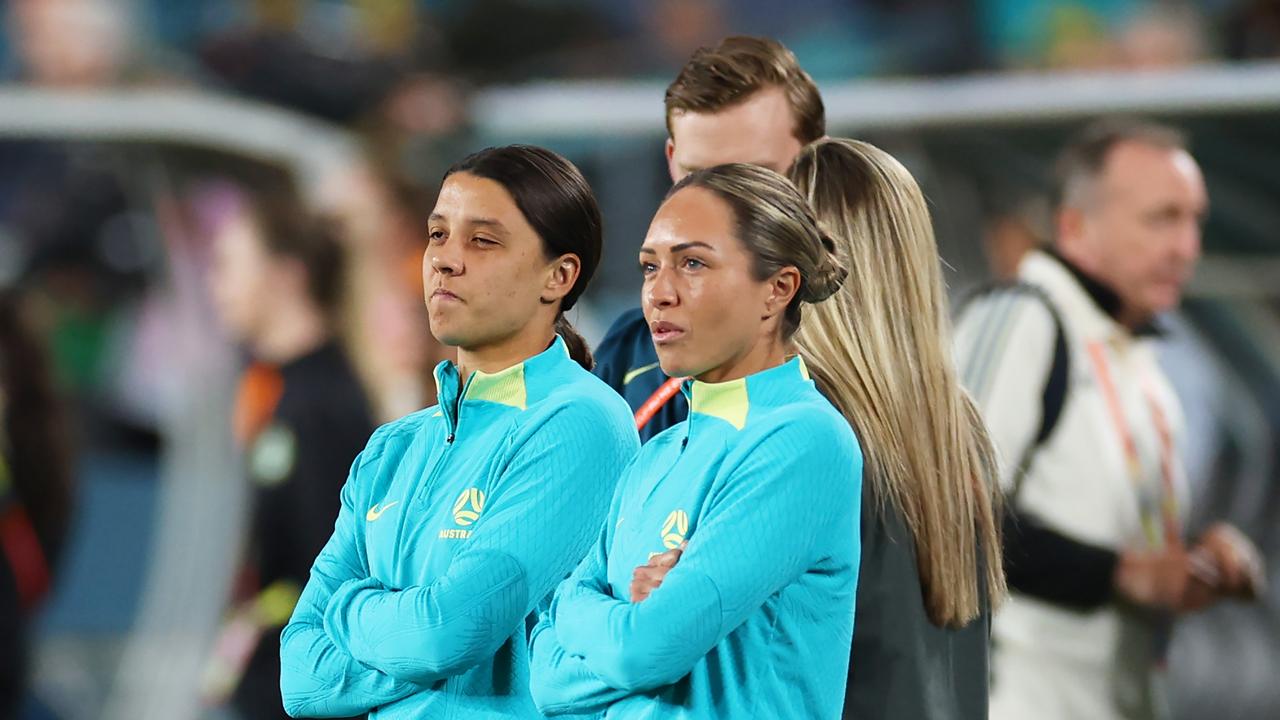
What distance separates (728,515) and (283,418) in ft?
8.36

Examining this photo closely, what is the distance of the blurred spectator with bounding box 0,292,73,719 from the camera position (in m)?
4.62

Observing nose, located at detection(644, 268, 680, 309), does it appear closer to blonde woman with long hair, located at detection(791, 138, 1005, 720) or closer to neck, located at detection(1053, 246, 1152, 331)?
blonde woman with long hair, located at detection(791, 138, 1005, 720)

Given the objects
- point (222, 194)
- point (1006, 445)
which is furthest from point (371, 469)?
point (222, 194)

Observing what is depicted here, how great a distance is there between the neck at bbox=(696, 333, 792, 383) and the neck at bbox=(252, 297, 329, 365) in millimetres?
2556

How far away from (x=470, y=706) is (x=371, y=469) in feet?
1.20

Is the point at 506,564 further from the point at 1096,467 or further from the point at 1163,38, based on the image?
the point at 1163,38

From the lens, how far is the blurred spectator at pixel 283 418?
408 cm

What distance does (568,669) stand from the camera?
1.96 metres

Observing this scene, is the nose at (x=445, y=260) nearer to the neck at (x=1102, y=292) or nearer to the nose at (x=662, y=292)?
the nose at (x=662, y=292)

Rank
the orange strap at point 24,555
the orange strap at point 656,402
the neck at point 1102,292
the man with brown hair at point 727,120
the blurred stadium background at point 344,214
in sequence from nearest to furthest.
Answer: the orange strap at point 656,402 → the man with brown hair at point 727,120 → the neck at point 1102,292 → the orange strap at point 24,555 → the blurred stadium background at point 344,214

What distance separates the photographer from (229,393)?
18.8 feet

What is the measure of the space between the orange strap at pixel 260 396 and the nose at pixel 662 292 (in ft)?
8.17

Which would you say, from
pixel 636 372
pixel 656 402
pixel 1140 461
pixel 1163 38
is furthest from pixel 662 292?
pixel 1163 38

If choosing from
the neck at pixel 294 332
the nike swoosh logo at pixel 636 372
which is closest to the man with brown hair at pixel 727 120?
the nike swoosh logo at pixel 636 372
